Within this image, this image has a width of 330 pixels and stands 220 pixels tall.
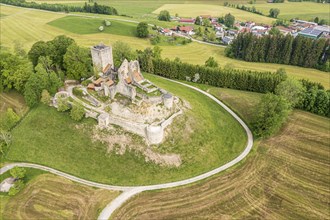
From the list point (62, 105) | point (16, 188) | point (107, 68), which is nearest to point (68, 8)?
point (107, 68)

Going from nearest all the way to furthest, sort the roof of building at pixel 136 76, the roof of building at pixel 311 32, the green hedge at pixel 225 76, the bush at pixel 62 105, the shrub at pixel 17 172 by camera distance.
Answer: the shrub at pixel 17 172, the bush at pixel 62 105, the roof of building at pixel 136 76, the green hedge at pixel 225 76, the roof of building at pixel 311 32

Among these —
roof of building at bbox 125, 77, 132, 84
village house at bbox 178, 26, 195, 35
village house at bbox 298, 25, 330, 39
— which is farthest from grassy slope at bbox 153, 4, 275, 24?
roof of building at bbox 125, 77, 132, 84

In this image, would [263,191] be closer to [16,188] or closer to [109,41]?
[16,188]

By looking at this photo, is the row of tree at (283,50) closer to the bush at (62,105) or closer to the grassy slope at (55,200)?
the bush at (62,105)

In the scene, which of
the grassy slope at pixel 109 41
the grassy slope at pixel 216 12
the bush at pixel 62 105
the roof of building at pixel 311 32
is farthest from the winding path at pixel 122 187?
the grassy slope at pixel 216 12

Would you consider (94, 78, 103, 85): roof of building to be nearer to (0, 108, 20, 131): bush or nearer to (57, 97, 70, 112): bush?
(57, 97, 70, 112): bush

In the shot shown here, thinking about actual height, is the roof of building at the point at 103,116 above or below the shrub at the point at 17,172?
above
